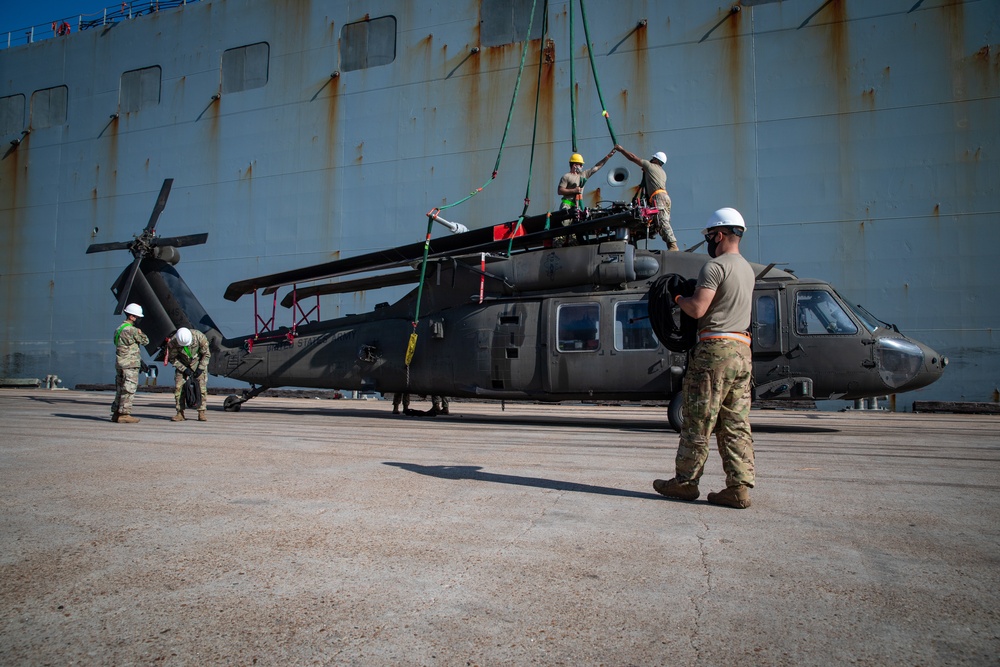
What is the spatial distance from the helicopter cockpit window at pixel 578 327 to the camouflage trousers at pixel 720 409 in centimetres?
540

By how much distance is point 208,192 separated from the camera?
2055 cm

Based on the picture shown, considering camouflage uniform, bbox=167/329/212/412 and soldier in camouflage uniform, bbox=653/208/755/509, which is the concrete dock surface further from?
camouflage uniform, bbox=167/329/212/412

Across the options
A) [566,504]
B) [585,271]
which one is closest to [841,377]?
[585,271]

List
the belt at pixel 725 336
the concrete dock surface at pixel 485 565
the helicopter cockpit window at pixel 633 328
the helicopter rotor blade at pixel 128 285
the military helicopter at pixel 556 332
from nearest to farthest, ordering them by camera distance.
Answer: the concrete dock surface at pixel 485 565, the belt at pixel 725 336, the military helicopter at pixel 556 332, the helicopter cockpit window at pixel 633 328, the helicopter rotor blade at pixel 128 285

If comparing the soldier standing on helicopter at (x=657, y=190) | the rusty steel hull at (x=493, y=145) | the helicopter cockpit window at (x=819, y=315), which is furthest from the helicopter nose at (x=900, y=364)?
the rusty steel hull at (x=493, y=145)

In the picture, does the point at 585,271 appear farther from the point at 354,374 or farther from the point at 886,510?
the point at 886,510

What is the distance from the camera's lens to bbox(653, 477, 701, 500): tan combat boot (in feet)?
12.2

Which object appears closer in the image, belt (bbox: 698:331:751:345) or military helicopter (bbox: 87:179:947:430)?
belt (bbox: 698:331:751:345)

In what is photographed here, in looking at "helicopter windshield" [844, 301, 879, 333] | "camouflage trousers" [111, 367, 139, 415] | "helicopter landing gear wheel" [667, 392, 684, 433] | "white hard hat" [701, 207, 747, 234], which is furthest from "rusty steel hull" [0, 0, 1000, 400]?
"white hard hat" [701, 207, 747, 234]

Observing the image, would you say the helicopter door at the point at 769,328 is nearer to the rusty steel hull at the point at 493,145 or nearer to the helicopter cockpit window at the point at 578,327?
the helicopter cockpit window at the point at 578,327

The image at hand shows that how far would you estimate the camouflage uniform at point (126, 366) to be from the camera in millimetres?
9102

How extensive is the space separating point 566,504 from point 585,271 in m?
5.96

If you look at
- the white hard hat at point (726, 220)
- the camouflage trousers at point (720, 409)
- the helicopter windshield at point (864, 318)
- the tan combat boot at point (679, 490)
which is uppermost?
the white hard hat at point (726, 220)

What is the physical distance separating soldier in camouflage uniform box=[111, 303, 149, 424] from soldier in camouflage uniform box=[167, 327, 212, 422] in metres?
0.53
